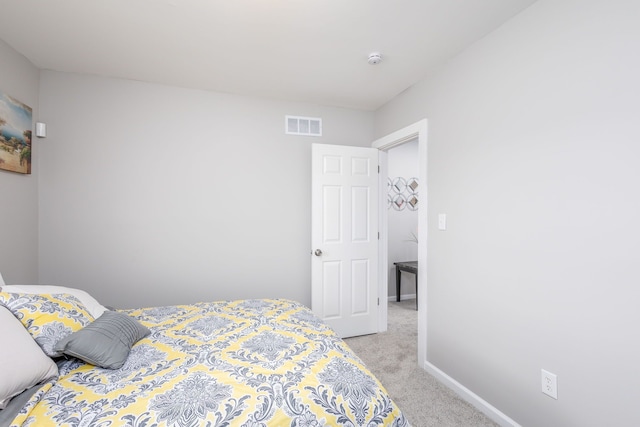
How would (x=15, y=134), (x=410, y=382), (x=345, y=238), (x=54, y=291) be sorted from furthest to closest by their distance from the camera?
(x=345, y=238), (x=410, y=382), (x=15, y=134), (x=54, y=291)

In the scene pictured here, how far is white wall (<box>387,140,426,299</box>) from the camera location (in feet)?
15.5

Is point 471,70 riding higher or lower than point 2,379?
higher

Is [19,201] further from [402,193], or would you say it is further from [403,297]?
[403,297]

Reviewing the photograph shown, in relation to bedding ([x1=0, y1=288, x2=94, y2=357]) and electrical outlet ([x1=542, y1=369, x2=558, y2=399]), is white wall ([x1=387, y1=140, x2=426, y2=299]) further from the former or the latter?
bedding ([x1=0, y1=288, x2=94, y2=357])

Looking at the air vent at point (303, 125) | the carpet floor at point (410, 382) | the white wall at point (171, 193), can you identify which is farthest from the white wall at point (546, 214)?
the white wall at point (171, 193)

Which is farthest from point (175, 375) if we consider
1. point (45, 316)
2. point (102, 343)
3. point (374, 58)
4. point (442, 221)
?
point (374, 58)

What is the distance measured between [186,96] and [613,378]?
357 centimetres

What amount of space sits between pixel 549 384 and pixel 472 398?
62cm

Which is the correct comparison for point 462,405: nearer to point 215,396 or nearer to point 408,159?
point 215,396

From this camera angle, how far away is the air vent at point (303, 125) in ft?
10.4

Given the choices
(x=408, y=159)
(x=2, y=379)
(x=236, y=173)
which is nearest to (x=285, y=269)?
(x=236, y=173)

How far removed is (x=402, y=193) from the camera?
190 inches

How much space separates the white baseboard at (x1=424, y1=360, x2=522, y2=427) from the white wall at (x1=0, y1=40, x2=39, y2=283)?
3333 millimetres

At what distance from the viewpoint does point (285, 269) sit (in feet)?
10.4
